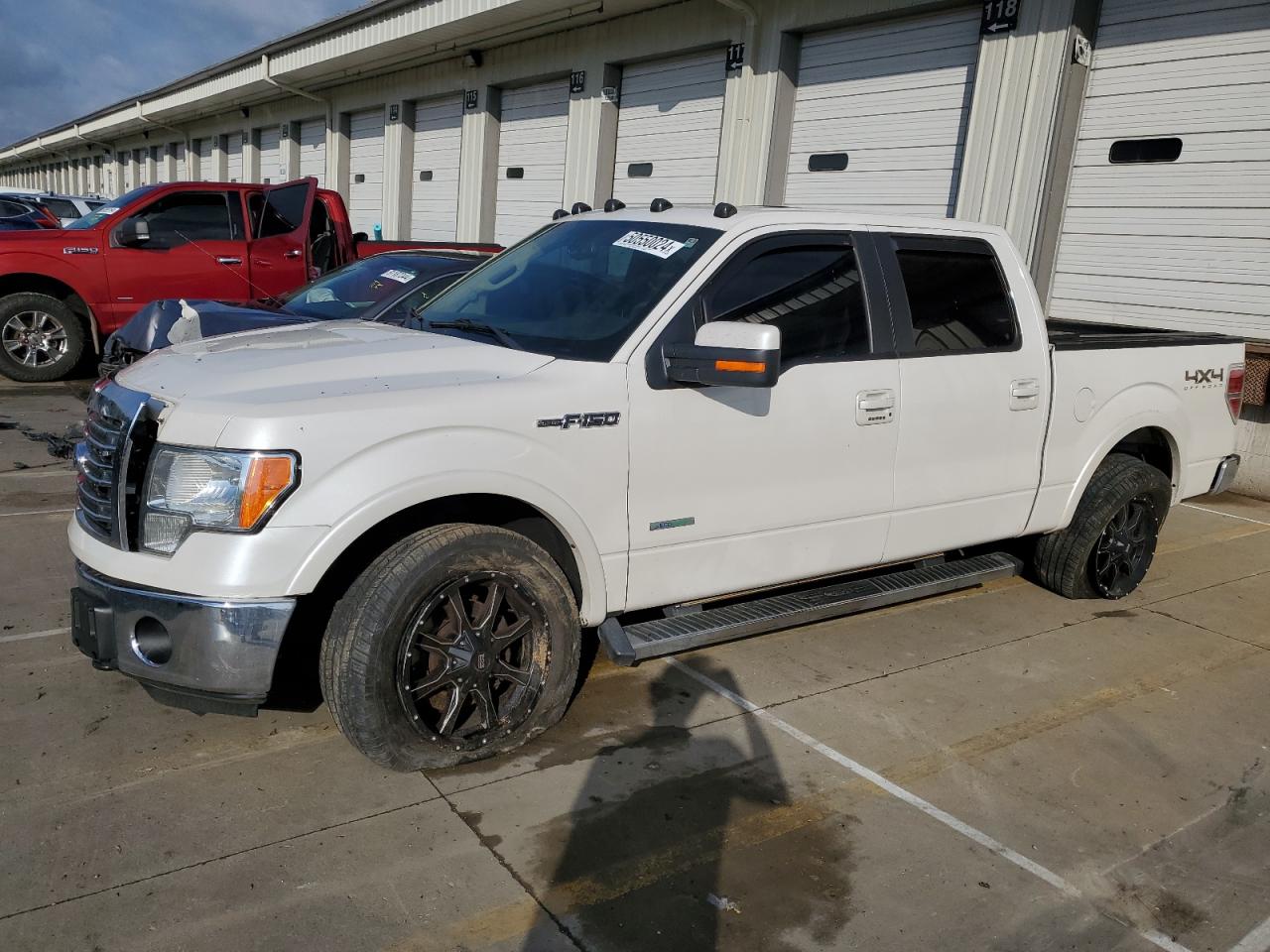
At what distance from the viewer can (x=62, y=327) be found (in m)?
10.4

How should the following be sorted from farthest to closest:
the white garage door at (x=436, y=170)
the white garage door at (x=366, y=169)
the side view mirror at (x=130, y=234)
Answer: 1. the white garage door at (x=366, y=169)
2. the white garage door at (x=436, y=170)
3. the side view mirror at (x=130, y=234)

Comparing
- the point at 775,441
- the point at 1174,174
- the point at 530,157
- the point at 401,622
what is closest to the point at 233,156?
the point at 530,157

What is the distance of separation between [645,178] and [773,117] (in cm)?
272

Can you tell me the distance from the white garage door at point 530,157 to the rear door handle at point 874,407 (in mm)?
11740

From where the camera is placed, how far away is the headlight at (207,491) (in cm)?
300

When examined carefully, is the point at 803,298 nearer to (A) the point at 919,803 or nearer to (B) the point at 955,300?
(B) the point at 955,300

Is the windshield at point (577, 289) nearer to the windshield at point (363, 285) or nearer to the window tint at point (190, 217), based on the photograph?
the windshield at point (363, 285)

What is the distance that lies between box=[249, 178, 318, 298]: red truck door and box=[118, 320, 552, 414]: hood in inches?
287

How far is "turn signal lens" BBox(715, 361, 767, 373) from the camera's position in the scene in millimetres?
3438

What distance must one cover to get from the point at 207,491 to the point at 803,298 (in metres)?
2.42

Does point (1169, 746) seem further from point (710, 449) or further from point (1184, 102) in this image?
point (1184, 102)

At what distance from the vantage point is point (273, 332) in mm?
4203

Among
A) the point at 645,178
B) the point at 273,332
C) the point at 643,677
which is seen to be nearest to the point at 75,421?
the point at 273,332

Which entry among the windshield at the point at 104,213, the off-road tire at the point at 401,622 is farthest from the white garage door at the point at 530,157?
the off-road tire at the point at 401,622
